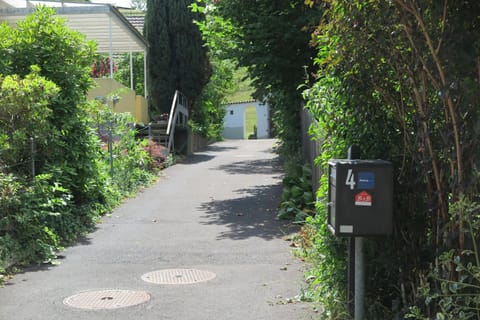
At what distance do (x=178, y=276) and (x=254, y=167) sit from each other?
505 inches

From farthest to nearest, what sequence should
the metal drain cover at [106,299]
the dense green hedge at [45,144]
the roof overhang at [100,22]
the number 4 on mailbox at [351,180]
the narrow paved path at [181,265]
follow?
the roof overhang at [100,22], the dense green hedge at [45,144], the metal drain cover at [106,299], the narrow paved path at [181,265], the number 4 on mailbox at [351,180]

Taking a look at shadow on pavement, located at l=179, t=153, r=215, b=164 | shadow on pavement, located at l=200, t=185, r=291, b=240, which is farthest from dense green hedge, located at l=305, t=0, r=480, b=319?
shadow on pavement, located at l=179, t=153, r=215, b=164

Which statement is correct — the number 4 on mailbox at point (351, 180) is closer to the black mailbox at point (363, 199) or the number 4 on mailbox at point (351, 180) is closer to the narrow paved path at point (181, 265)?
the black mailbox at point (363, 199)

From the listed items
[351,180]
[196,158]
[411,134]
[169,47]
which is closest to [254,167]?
[196,158]

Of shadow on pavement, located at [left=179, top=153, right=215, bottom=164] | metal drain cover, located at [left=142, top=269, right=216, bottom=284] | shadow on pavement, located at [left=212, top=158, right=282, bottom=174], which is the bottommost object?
metal drain cover, located at [left=142, top=269, right=216, bottom=284]

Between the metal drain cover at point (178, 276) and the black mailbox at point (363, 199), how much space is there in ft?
8.86

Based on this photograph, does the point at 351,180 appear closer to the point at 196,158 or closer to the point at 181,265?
the point at 181,265

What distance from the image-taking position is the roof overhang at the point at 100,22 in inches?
748

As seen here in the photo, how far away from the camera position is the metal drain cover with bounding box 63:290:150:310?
5.45m

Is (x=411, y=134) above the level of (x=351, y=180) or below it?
above

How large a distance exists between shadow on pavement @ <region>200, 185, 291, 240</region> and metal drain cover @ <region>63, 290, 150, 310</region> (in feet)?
9.23

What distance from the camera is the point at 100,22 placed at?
845 inches

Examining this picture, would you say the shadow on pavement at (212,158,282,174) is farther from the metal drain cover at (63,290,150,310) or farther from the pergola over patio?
the metal drain cover at (63,290,150,310)

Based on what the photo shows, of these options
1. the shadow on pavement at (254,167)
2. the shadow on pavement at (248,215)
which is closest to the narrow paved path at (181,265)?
the shadow on pavement at (248,215)
